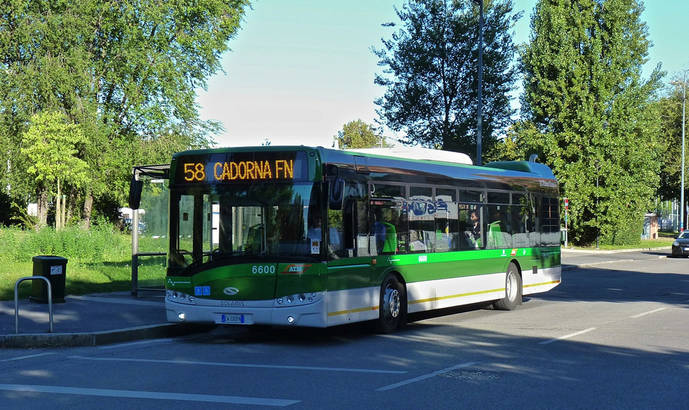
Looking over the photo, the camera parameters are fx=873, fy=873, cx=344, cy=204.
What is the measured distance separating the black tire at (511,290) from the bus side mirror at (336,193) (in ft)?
21.8

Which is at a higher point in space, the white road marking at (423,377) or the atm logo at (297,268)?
the atm logo at (297,268)

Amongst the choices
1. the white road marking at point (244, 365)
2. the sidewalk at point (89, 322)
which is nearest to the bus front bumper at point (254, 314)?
the sidewalk at point (89, 322)

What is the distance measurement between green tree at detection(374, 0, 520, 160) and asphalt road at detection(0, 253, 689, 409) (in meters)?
36.7

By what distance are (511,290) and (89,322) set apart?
27.7 ft

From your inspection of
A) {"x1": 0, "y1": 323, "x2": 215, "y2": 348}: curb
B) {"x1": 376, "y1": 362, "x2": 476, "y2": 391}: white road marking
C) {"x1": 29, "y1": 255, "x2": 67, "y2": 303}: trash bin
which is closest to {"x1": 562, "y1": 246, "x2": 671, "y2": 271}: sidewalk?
{"x1": 29, "y1": 255, "x2": 67, "y2": 303}: trash bin

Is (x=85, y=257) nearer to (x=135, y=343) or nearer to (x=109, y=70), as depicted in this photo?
(x=135, y=343)

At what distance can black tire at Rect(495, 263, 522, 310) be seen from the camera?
17578 mm

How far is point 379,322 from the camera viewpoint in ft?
44.0

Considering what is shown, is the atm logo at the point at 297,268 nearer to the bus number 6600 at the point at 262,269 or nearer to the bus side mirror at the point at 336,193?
the bus number 6600 at the point at 262,269

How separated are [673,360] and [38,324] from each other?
30.7ft

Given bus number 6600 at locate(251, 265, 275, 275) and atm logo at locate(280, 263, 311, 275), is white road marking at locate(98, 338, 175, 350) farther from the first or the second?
atm logo at locate(280, 263, 311, 275)

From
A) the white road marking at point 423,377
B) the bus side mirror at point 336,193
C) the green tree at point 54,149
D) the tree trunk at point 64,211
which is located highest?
the green tree at point 54,149

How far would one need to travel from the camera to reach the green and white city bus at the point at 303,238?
12117 millimetres

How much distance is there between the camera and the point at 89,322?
13.9 m
